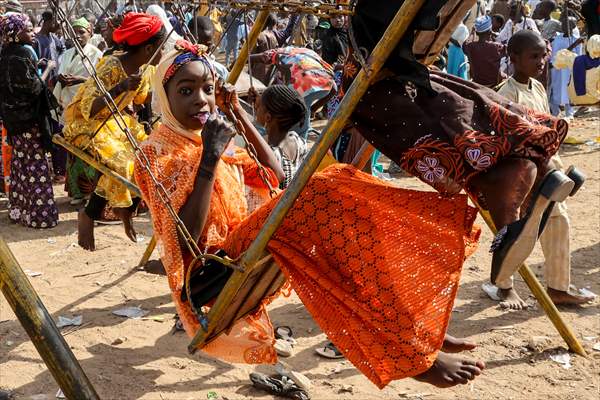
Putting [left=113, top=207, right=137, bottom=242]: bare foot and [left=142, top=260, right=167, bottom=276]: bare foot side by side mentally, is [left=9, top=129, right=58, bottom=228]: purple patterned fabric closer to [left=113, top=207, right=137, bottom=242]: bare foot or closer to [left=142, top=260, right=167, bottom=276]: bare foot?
[left=113, top=207, right=137, bottom=242]: bare foot

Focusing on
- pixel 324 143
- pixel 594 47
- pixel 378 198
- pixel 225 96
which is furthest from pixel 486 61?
pixel 324 143

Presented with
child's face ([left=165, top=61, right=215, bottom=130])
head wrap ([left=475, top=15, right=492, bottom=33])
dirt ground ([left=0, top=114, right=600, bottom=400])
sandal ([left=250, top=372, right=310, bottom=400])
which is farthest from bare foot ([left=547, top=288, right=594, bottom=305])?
head wrap ([left=475, top=15, right=492, bottom=33])

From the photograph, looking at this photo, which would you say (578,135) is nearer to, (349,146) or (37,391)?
(349,146)

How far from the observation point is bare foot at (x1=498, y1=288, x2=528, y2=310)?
5.18 meters

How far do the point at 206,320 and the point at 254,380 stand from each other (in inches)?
47.0

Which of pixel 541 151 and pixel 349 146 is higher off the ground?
pixel 541 151

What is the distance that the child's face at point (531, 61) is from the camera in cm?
512

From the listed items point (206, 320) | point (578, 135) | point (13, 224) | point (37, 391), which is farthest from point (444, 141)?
point (578, 135)

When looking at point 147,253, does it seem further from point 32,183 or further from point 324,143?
point 324,143

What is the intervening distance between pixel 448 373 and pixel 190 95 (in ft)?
5.34

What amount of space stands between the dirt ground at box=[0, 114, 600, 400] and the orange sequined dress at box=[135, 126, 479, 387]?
127cm

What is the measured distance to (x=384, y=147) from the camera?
2.85 metres

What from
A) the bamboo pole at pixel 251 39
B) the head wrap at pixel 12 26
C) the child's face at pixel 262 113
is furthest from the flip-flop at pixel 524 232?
the head wrap at pixel 12 26

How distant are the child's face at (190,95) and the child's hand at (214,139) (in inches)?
13.2
